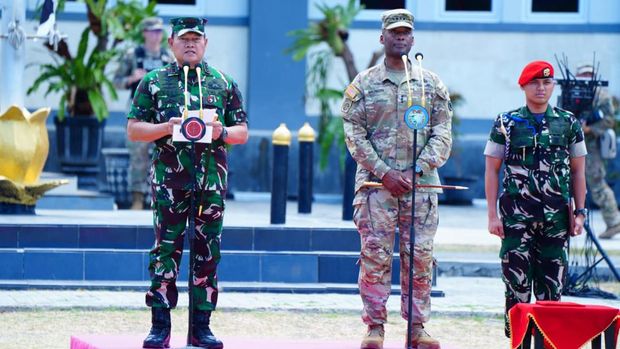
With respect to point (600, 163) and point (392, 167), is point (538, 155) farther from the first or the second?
point (600, 163)

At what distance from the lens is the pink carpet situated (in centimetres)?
842

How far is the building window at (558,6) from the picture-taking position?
22.9m

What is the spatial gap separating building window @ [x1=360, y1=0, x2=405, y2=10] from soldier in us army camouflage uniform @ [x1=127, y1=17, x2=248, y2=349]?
14.5 meters

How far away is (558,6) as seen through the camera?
22969 millimetres

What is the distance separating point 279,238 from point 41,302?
93.2 inches

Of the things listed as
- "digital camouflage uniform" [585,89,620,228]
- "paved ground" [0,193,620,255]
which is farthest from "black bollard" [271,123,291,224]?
"digital camouflage uniform" [585,89,620,228]

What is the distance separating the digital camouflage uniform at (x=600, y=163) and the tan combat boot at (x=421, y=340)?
323 inches

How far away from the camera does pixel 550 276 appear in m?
8.67

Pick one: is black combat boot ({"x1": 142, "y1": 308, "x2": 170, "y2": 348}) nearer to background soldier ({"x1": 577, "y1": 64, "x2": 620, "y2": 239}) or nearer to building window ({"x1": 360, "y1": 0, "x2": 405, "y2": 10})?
background soldier ({"x1": 577, "y1": 64, "x2": 620, "y2": 239})

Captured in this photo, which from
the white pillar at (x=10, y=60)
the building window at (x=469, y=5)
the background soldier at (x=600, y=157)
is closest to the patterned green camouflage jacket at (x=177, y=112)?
the white pillar at (x=10, y=60)

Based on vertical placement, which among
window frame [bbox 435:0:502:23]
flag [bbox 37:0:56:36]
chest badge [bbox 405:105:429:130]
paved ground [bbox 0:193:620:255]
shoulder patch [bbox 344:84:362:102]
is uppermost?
window frame [bbox 435:0:502:23]

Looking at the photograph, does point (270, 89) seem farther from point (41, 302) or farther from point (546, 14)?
point (41, 302)

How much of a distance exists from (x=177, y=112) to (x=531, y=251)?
2250mm

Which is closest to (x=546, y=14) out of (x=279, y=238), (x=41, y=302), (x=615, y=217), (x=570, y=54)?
(x=570, y=54)
